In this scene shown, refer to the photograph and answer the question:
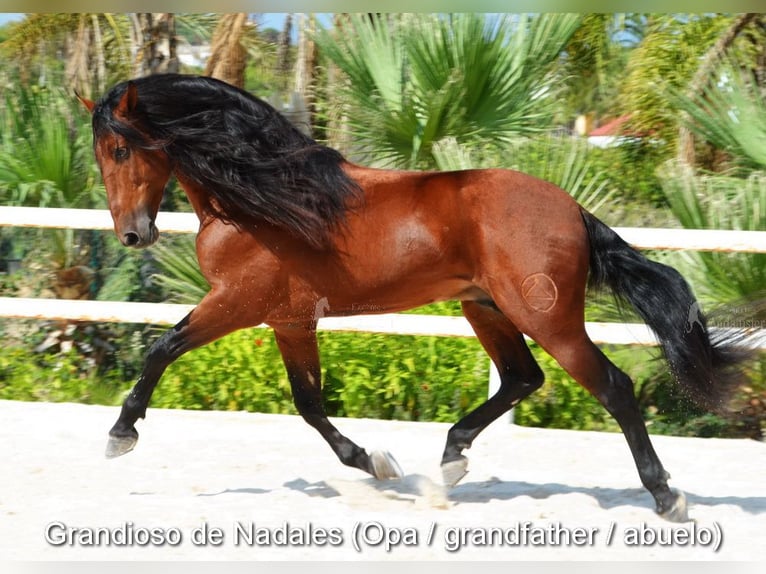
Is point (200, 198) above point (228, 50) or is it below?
above

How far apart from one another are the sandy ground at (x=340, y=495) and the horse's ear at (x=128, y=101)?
1537 millimetres

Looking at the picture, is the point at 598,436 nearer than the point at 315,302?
No

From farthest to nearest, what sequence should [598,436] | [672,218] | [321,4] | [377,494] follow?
[672,218] → [321,4] → [598,436] → [377,494]

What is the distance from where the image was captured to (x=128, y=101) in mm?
4176

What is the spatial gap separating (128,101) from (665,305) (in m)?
2.28

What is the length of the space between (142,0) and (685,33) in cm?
405

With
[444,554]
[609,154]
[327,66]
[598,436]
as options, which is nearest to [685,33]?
[609,154]

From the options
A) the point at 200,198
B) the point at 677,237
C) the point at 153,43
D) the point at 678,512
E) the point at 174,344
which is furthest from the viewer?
the point at 153,43

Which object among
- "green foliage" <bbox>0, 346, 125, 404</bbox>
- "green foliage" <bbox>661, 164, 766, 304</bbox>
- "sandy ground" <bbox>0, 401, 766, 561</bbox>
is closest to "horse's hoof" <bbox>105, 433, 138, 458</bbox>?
"sandy ground" <bbox>0, 401, 766, 561</bbox>

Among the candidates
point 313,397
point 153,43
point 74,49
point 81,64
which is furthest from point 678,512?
point 74,49

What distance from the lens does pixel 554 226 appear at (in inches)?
160

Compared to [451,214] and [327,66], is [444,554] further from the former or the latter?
[327,66]

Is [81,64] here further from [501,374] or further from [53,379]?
[501,374]

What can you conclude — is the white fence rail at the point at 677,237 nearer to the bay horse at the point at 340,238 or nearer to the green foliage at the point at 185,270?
the green foliage at the point at 185,270
